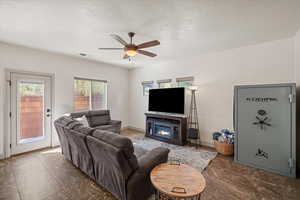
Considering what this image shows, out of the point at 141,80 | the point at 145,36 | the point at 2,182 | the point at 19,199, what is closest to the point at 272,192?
the point at 145,36

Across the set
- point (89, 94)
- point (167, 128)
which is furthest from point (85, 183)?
point (89, 94)

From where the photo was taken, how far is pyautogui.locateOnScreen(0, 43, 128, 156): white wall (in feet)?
10.6

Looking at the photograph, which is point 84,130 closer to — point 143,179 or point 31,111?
point 143,179

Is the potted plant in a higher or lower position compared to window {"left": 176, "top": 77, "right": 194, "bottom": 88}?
lower

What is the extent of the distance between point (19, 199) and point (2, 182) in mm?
734

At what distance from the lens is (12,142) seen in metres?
3.24

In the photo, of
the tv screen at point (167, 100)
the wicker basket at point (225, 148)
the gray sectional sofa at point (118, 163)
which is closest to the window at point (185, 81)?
the tv screen at point (167, 100)

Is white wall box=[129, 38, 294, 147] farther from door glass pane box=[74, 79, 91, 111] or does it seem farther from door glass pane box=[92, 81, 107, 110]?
door glass pane box=[74, 79, 91, 111]

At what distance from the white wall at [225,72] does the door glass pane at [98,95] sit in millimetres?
2363

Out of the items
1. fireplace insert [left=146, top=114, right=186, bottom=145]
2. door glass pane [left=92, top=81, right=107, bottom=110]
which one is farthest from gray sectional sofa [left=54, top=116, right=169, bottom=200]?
door glass pane [left=92, top=81, right=107, bottom=110]

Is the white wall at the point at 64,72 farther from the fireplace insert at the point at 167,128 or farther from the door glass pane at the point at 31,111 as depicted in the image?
the fireplace insert at the point at 167,128

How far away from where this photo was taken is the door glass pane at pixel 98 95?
4.98m

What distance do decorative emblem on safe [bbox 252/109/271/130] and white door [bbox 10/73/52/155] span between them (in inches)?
212

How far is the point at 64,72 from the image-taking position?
4117 mm
